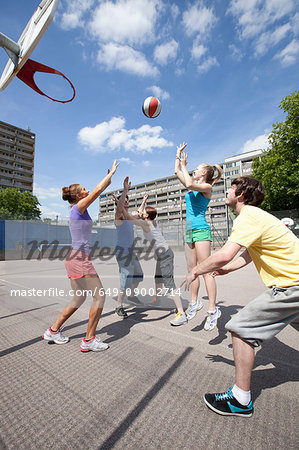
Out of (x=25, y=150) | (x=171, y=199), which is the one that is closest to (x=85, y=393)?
(x=25, y=150)

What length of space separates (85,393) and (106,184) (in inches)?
77.8

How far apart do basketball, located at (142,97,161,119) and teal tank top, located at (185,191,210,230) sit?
330 cm

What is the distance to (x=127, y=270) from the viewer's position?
4016 mm

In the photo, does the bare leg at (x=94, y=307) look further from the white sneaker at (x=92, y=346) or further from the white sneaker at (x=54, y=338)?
the white sneaker at (x=54, y=338)

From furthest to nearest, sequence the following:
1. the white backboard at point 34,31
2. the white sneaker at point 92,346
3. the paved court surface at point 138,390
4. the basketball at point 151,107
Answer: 1. the basketball at point 151,107
2. the white backboard at point 34,31
3. the white sneaker at point 92,346
4. the paved court surface at point 138,390

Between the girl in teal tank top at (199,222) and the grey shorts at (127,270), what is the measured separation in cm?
105

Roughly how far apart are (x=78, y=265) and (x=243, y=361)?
1.88m

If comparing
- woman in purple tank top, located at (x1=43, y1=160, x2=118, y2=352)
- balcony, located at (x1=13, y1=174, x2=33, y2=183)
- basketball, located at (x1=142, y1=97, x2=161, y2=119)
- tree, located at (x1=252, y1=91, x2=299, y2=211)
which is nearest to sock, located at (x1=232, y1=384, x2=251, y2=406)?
woman in purple tank top, located at (x1=43, y1=160, x2=118, y2=352)

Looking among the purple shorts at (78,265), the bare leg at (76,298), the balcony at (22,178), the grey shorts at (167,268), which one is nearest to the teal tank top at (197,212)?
the grey shorts at (167,268)

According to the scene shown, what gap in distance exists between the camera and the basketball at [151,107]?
5.79 m

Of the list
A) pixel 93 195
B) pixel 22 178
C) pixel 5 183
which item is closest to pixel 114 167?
pixel 93 195

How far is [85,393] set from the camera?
186cm

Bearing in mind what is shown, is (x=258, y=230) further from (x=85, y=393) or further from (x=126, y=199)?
(x=126, y=199)

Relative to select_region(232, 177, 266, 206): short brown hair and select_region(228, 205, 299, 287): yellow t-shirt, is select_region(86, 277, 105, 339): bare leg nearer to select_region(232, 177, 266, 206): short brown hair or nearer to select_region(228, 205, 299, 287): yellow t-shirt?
select_region(228, 205, 299, 287): yellow t-shirt
